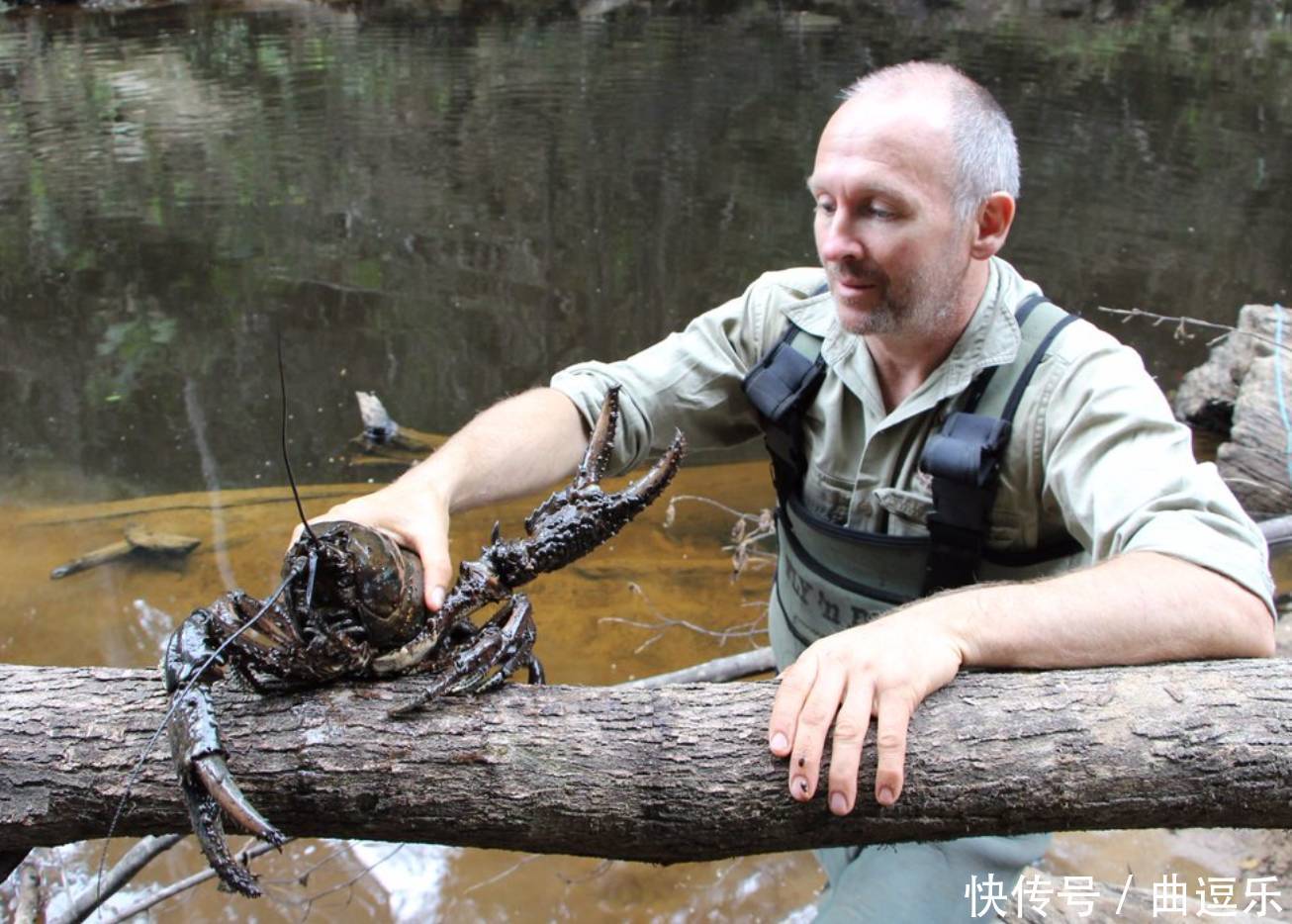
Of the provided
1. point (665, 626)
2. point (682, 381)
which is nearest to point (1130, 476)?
point (682, 381)

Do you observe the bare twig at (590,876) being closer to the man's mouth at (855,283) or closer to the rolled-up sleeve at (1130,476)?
the rolled-up sleeve at (1130,476)

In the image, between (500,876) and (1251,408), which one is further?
(1251,408)

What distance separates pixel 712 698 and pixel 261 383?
692 centimetres

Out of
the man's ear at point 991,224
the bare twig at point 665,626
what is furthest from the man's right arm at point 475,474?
the bare twig at point 665,626

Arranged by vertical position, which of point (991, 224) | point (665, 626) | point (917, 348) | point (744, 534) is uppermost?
point (991, 224)

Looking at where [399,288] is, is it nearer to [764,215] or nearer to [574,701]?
[764,215]

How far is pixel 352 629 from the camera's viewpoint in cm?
211

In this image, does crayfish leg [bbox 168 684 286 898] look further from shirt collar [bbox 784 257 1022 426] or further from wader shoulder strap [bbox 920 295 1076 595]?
shirt collar [bbox 784 257 1022 426]

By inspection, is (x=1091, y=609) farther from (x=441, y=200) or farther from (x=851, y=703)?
(x=441, y=200)

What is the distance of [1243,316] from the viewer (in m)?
7.09

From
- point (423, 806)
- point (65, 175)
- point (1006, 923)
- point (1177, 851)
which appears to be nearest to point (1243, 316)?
point (1177, 851)

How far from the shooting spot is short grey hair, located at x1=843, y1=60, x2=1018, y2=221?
2.60m

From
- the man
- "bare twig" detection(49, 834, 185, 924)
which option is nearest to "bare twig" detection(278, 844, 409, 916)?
"bare twig" detection(49, 834, 185, 924)

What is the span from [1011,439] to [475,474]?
1233mm
